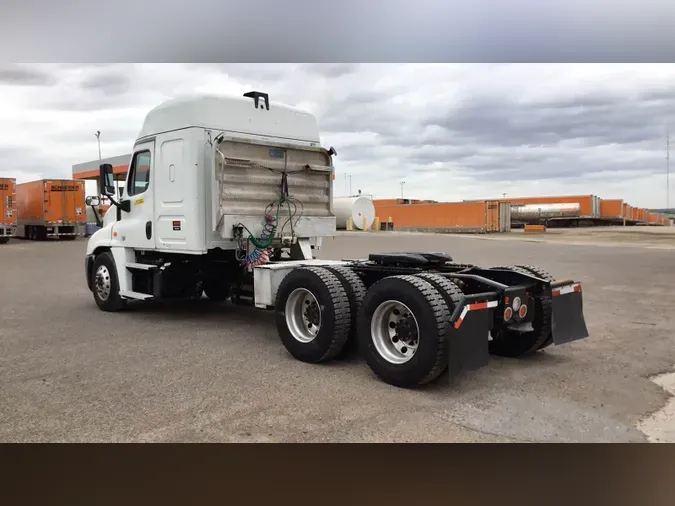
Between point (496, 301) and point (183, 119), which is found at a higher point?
point (183, 119)

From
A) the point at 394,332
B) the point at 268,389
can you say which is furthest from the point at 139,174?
the point at 394,332

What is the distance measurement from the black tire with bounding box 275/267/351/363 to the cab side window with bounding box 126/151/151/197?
11.9ft

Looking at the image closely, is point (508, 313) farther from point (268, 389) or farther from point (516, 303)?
point (268, 389)

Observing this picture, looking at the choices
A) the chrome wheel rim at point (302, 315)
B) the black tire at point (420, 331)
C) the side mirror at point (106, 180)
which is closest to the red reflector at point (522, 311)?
the black tire at point (420, 331)

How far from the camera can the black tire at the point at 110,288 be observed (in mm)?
9344

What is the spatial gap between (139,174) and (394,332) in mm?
5396

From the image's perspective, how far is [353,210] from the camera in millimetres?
42562

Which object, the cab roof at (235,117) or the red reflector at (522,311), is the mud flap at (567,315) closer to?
the red reflector at (522,311)

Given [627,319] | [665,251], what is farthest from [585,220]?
[627,319]

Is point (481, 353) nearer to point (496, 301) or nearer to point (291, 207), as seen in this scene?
point (496, 301)

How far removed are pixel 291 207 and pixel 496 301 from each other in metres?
4.05

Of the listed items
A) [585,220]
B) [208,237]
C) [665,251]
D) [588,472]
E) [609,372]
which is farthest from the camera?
[585,220]

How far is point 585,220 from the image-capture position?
164 ft

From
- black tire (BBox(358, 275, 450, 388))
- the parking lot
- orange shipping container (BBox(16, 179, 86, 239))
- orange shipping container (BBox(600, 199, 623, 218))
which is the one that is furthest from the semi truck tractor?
orange shipping container (BBox(600, 199, 623, 218))
